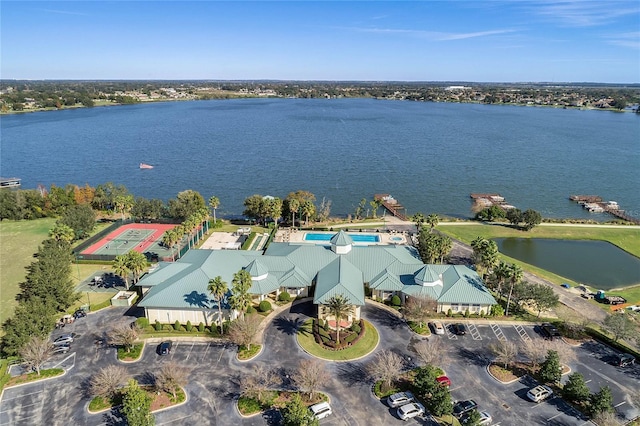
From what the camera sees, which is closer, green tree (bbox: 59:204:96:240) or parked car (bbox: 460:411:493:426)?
parked car (bbox: 460:411:493:426)

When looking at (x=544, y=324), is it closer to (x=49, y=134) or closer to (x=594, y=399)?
(x=594, y=399)

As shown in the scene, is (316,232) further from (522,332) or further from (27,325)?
(27,325)

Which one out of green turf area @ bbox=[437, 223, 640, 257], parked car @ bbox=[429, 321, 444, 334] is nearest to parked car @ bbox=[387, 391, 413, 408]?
parked car @ bbox=[429, 321, 444, 334]

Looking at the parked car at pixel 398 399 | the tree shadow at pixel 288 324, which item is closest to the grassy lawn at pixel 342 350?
the tree shadow at pixel 288 324

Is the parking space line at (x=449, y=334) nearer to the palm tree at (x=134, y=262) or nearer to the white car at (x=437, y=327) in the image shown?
the white car at (x=437, y=327)

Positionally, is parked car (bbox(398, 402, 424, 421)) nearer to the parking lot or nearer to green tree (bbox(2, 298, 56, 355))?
the parking lot

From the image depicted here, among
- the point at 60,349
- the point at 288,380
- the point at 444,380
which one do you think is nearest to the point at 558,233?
the point at 444,380
